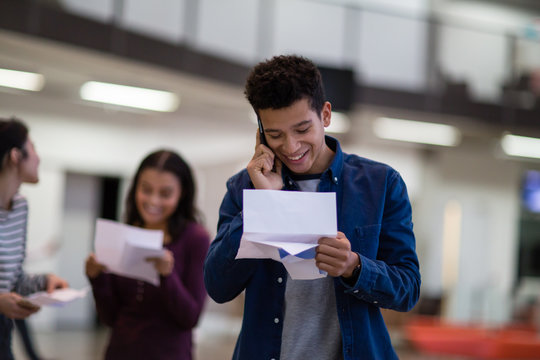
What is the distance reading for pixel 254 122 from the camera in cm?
1317

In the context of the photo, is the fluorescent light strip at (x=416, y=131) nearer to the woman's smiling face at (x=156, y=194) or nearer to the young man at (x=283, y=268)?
the woman's smiling face at (x=156, y=194)

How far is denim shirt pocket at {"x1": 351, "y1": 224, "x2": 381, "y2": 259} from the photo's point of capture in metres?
1.95

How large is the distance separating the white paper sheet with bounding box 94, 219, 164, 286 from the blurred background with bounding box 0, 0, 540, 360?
16.7 feet

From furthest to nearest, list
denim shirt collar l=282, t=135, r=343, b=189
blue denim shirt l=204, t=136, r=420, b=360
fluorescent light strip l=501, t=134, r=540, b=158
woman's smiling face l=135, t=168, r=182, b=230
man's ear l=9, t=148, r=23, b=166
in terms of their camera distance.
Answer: fluorescent light strip l=501, t=134, r=540, b=158 → woman's smiling face l=135, t=168, r=182, b=230 → man's ear l=9, t=148, r=23, b=166 → denim shirt collar l=282, t=135, r=343, b=189 → blue denim shirt l=204, t=136, r=420, b=360

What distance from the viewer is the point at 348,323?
190 centimetres

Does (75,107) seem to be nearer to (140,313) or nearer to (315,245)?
(140,313)

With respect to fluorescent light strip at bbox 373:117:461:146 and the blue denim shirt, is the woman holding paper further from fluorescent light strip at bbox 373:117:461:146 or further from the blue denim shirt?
fluorescent light strip at bbox 373:117:461:146

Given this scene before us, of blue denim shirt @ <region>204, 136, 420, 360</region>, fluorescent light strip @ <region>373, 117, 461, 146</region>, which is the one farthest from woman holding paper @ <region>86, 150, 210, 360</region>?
fluorescent light strip @ <region>373, 117, 461, 146</region>

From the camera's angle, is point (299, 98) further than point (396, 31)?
No

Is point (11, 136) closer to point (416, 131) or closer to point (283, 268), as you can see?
point (283, 268)

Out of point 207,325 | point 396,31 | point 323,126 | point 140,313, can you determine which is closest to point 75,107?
point 207,325

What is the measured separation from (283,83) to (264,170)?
0.27 m

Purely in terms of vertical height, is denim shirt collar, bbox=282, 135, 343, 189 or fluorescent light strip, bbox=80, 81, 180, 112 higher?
fluorescent light strip, bbox=80, 81, 180, 112

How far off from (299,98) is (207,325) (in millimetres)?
11897
